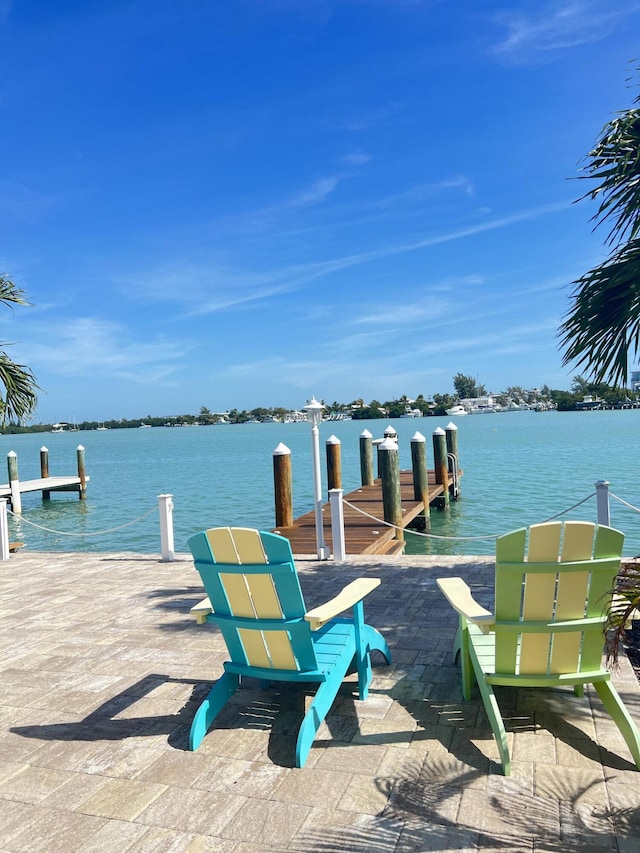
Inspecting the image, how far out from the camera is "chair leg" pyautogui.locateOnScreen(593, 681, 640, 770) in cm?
287

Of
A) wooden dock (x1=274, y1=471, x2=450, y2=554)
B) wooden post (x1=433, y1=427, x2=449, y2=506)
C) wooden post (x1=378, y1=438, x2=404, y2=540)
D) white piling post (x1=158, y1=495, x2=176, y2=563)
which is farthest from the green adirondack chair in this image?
wooden post (x1=433, y1=427, x2=449, y2=506)

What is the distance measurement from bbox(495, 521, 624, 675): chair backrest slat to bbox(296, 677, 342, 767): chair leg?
2.85ft

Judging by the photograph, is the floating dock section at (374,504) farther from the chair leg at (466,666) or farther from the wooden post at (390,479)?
the chair leg at (466,666)

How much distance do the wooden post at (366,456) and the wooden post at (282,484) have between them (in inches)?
280

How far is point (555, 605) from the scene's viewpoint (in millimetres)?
3037

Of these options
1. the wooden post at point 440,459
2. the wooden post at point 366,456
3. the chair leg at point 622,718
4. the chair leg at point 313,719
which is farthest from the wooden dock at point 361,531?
the chair leg at point 622,718

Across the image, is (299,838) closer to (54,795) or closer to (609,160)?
(54,795)

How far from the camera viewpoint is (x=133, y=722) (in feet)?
11.8

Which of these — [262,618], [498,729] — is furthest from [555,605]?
[262,618]

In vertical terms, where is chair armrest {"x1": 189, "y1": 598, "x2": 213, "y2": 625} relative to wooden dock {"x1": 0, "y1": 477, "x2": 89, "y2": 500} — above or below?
above

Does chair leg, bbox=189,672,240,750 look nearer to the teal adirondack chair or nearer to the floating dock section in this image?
the teal adirondack chair

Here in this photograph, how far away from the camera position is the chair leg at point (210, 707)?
3.23 meters

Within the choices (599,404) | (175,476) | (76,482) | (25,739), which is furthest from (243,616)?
(599,404)

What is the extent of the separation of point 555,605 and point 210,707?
181cm
